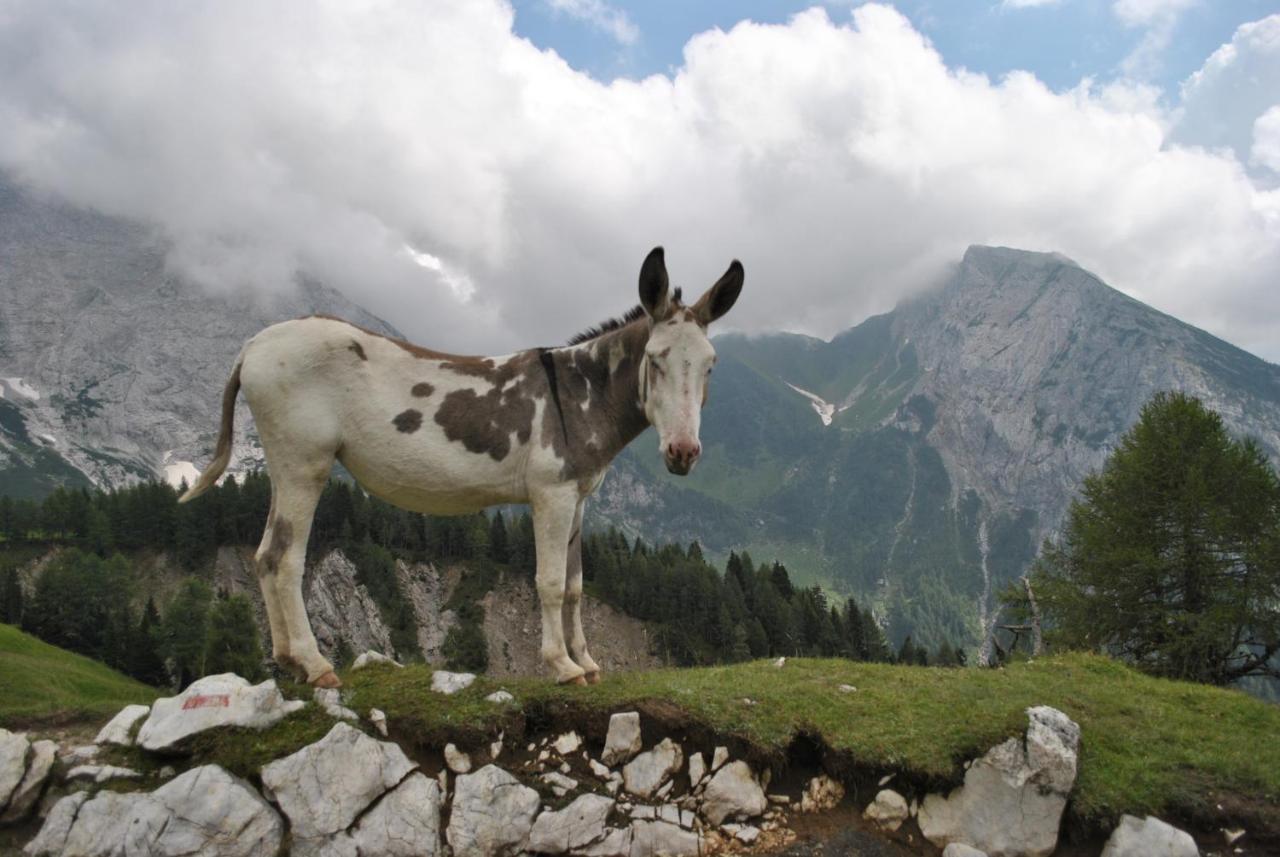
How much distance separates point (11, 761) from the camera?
713 centimetres

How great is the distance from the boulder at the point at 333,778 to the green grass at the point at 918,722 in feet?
1.48

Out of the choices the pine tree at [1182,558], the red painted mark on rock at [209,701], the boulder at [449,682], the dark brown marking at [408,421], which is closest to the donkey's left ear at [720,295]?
the dark brown marking at [408,421]

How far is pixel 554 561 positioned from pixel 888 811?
4667mm

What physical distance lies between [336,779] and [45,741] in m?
3.37

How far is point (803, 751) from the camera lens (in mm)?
8117

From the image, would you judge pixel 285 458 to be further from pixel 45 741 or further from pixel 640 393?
pixel 640 393

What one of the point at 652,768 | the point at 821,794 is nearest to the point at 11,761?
the point at 652,768

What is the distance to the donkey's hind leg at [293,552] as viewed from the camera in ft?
27.2

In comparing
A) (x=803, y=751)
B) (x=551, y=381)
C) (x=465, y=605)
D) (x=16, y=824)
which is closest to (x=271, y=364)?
(x=551, y=381)

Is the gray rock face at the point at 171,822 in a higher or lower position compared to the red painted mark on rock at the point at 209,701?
lower

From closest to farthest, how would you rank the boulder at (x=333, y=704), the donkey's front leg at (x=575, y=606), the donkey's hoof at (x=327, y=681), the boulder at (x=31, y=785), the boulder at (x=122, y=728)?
the boulder at (x=31, y=785), the boulder at (x=122, y=728), the boulder at (x=333, y=704), the donkey's hoof at (x=327, y=681), the donkey's front leg at (x=575, y=606)

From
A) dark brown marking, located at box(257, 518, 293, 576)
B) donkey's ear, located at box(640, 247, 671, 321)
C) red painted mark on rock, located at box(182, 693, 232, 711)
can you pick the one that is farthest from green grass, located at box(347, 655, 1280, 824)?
donkey's ear, located at box(640, 247, 671, 321)

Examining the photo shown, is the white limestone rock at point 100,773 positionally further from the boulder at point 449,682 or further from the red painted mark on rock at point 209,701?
the boulder at point 449,682

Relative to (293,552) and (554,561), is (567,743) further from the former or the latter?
(293,552)
